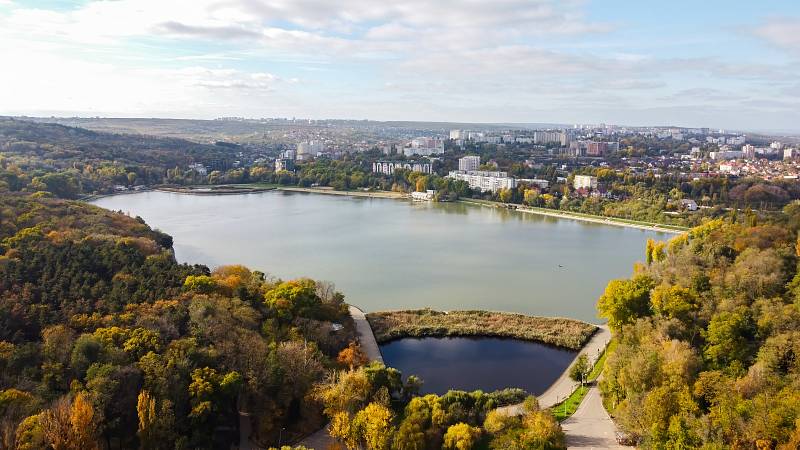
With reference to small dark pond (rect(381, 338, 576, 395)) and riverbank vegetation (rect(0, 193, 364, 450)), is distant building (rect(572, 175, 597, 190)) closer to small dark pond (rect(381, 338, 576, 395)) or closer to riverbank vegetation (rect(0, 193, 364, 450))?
small dark pond (rect(381, 338, 576, 395))

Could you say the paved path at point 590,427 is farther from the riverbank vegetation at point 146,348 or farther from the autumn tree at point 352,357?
the riverbank vegetation at point 146,348

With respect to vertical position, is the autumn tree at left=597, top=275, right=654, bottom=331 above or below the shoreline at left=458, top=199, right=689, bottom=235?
above

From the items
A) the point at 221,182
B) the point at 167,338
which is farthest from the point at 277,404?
the point at 221,182

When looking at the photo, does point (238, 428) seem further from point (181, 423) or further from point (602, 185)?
point (602, 185)

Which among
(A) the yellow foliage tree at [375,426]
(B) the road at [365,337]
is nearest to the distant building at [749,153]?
(B) the road at [365,337]

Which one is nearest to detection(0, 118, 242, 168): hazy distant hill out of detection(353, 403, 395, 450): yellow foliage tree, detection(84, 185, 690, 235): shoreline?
detection(84, 185, 690, 235): shoreline

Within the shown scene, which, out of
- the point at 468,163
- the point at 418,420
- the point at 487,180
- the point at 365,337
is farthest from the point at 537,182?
the point at 418,420
